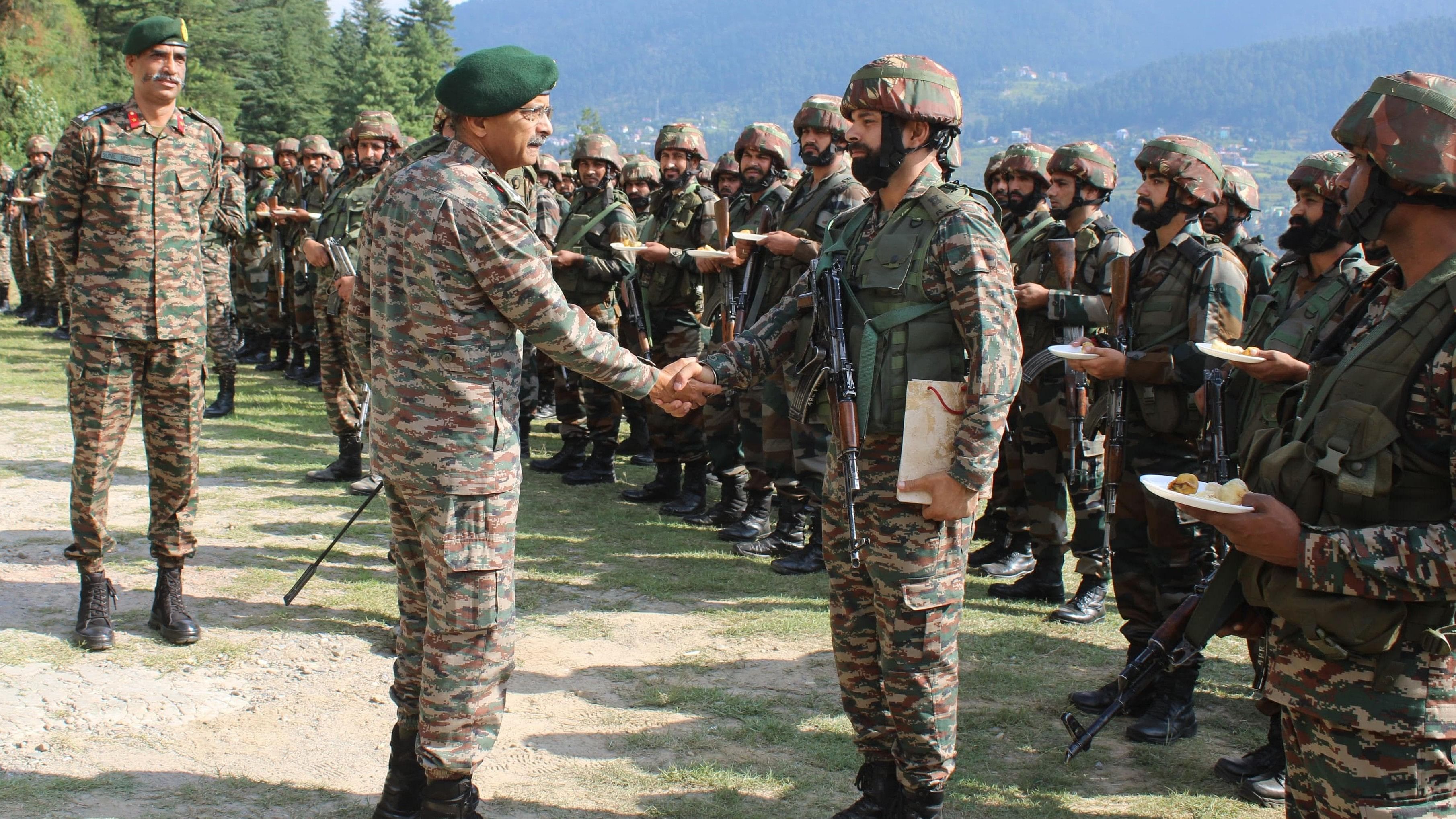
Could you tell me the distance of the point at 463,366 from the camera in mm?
3514

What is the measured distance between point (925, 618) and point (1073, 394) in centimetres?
299

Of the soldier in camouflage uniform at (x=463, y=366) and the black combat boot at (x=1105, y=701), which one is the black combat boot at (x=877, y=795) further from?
the black combat boot at (x=1105, y=701)

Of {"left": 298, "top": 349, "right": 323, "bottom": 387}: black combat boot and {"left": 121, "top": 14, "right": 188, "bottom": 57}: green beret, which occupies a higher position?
{"left": 121, "top": 14, "right": 188, "bottom": 57}: green beret

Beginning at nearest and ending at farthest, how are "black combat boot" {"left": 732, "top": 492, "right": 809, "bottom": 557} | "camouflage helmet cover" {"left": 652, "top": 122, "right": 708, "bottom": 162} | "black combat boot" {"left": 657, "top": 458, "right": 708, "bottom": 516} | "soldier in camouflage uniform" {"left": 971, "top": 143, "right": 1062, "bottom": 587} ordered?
"soldier in camouflage uniform" {"left": 971, "top": 143, "right": 1062, "bottom": 587}
"black combat boot" {"left": 732, "top": 492, "right": 809, "bottom": 557}
"black combat boot" {"left": 657, "top": 458, "right": 708, "bottom": 516}
"camouflage helmet cover" {"left": 652, "top": 122, "right": 708, "bottom": 162}

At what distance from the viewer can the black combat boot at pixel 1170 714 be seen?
481 cm

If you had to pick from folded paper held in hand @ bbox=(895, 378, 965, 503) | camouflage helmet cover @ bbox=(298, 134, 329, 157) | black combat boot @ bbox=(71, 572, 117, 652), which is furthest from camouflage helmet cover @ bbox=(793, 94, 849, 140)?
camouflage helmet cover @ bbox=(298, 134, 329, 157)

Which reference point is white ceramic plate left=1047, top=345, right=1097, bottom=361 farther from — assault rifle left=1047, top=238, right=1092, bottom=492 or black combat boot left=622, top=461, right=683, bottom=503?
black combat boot left=622, top=461, right=683, bottom=503

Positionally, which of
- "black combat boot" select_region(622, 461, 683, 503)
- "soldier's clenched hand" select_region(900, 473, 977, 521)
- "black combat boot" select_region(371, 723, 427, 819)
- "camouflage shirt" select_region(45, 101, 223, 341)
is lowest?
"black combat boot" select_region(371, 723, 427, 819)

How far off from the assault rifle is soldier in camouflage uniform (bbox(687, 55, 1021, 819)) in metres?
2.56

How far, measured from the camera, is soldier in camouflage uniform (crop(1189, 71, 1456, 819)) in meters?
2.45

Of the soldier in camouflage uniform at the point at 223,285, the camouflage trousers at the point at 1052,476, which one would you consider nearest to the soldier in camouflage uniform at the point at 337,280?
the soldier in camouflage uniform at the point at 223,285

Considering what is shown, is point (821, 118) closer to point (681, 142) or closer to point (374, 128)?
point (681, 142)

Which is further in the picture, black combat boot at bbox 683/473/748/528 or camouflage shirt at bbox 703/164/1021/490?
black combat boot at bbox 683/473/748/528

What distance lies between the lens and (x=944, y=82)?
3783mm
